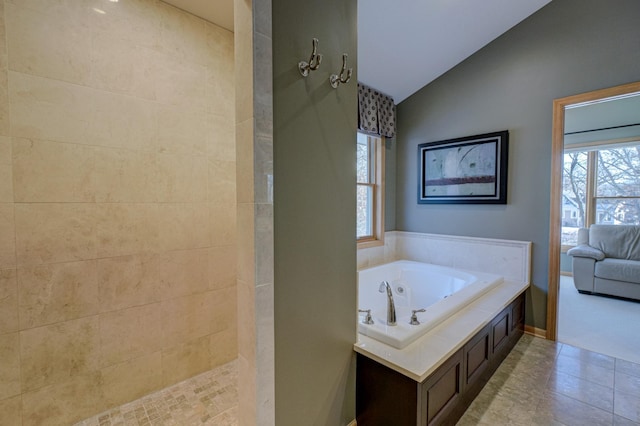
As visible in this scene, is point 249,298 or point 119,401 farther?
point 119,401

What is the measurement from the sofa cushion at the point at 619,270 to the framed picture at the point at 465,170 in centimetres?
223

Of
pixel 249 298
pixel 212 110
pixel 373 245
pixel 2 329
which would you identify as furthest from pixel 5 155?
pixel 373 245

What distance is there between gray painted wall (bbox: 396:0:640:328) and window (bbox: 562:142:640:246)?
224 cm

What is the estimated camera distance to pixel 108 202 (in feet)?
5.69

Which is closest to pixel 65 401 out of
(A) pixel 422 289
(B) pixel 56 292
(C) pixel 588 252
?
(B) pixel 56 292

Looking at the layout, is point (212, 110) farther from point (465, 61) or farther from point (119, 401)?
point (465, 61)

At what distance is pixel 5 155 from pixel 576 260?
5.89 metres

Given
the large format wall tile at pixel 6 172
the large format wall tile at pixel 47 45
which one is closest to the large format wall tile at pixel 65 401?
the large format wall tile at pixel 6 172

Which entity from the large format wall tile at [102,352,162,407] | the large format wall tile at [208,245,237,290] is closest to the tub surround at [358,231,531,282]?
the large format wall tile at [208,245,237,290]

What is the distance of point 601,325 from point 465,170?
2132 mm

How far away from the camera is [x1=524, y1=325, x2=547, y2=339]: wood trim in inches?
106

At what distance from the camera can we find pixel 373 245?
11.2ft

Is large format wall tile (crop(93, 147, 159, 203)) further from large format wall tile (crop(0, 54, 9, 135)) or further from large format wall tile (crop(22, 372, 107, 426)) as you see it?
large format wall tile (crop(22, 372, 107, 426))

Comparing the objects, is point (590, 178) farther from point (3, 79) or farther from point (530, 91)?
point (3, 79)
